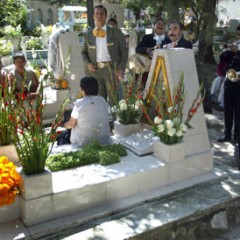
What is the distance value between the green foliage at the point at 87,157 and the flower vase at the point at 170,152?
0.38 m

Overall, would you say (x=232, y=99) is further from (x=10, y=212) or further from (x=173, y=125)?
(x=10, y=212)

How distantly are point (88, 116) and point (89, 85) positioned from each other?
0.35 metres

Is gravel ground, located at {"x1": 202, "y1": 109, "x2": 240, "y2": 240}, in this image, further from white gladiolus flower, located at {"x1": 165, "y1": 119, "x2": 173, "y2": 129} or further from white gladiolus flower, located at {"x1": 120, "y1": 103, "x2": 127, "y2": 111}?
white gladiolus flower, located at {"x1": 120, "y1": 103, "x2": 127, "y2": 111}

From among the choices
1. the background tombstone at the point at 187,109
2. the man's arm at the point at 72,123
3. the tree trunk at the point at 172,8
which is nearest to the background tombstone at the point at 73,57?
the tree trunk at the point at 172,8

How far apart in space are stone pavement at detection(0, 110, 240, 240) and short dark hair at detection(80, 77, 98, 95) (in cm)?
137

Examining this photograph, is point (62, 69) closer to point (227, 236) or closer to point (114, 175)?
point (114, 175)

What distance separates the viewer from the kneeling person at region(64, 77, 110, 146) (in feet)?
13.2

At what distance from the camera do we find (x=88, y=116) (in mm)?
4039

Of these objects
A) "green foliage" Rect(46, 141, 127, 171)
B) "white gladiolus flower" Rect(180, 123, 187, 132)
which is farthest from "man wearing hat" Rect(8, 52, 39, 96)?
"white gladiolus flower" Rect(180, 123, 187, 132)

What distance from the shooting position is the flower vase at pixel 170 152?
3.75 metres

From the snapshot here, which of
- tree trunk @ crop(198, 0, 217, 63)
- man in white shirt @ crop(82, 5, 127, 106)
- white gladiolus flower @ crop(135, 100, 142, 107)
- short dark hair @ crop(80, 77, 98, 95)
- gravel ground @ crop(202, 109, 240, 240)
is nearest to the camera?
gravel ground @ crop(202, 109, 240, 240)

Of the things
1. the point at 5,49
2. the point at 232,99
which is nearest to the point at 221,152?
the point at 232,99

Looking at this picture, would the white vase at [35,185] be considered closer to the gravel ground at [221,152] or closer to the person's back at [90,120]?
the person's back at [90,120]

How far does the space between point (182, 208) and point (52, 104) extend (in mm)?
3669
